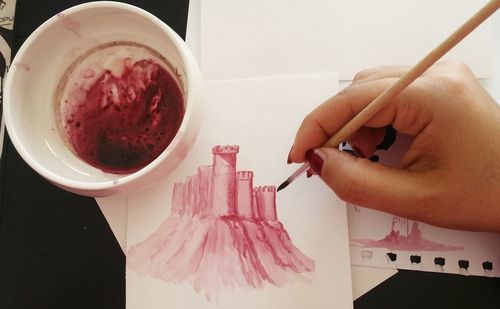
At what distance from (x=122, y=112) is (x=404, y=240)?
37 centimetres

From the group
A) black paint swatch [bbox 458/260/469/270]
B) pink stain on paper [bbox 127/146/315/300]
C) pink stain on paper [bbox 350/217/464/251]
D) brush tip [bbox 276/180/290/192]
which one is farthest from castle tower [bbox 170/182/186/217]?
black paint swatch [bbox 458/260/469/270]

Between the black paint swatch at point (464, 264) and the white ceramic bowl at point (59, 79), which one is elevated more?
the white ceramic bowl at point (59, 79)

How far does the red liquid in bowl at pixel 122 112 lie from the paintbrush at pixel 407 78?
0.54 feet

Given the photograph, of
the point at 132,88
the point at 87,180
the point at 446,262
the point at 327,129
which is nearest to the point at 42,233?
the point at 87,180

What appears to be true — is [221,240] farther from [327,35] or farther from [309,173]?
[327,35]

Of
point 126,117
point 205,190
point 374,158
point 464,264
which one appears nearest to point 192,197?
point 205,190

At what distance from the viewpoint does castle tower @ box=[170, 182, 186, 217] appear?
50 cm

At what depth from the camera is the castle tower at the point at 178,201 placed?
0.50 meters

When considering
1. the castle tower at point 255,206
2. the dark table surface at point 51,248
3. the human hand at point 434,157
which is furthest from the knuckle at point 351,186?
the dark table surface at point 51,248

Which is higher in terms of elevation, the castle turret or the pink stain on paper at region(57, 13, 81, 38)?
the pink stain on paper at region(57, 13, 81, 38)

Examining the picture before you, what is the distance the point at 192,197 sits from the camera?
497 mm

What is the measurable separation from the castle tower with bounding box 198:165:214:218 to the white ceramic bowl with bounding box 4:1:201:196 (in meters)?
0.06

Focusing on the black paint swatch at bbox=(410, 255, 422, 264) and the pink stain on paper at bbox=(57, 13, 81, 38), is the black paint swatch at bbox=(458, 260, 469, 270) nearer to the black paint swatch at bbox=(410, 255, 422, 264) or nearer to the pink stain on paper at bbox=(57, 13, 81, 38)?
the black paint swatch at bbox=(410, 255, 422, 264)

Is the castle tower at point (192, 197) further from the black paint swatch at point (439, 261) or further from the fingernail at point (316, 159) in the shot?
the black paint swatch at point (439, 261)
